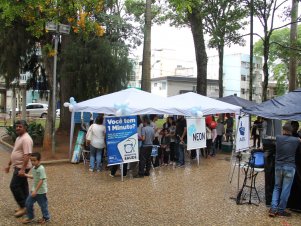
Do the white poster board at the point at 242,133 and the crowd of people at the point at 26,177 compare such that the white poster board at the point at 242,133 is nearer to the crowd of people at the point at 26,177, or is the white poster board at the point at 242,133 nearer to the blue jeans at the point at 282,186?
the blue jeans at the point at 282,186

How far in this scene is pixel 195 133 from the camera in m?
12.9

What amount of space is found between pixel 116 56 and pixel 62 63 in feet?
9.04

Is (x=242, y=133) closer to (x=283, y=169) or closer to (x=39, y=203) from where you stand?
(x=283, y=169)

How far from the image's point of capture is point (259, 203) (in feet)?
26.6

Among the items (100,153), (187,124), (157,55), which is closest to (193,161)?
(187,124)

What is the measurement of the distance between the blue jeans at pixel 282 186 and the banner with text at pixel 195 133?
→ 531 centimetres

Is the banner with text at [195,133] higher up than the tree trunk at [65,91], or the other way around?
the tree trunk at [65,91]

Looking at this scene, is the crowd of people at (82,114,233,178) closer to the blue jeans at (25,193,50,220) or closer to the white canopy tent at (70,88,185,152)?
the white canopy tent at (70,88,185,152)

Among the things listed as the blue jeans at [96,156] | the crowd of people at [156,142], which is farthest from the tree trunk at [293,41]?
the blue jeans at [96,156]

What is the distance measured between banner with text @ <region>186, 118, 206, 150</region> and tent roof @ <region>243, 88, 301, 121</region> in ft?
14.4

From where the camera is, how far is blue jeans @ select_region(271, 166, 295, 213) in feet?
23.4

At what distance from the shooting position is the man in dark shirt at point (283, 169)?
7066mm

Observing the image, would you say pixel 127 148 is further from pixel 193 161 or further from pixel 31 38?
pixel 31 38

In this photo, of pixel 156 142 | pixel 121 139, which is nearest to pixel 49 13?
pixel 121 139
